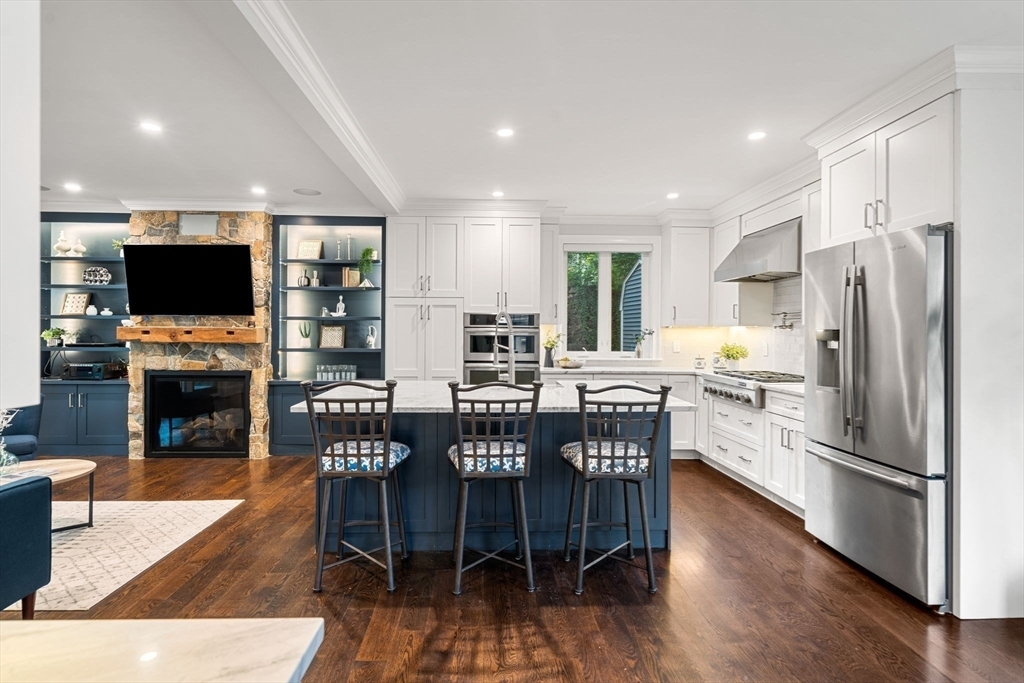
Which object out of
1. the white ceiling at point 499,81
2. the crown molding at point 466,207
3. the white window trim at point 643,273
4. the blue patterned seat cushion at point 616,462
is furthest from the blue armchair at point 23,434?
the white window trim at point 643,273

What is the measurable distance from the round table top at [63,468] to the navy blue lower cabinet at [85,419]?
2370 mm

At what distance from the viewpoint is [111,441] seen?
590cm

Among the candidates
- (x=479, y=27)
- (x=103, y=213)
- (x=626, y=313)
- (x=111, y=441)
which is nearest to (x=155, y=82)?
(x=479, y=27)

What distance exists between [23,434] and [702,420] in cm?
596

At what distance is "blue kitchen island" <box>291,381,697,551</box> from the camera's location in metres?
3.30

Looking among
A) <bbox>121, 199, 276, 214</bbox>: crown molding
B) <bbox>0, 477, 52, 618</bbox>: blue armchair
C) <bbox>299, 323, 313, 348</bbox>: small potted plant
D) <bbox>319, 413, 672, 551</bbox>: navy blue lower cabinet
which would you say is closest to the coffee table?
<bbox>0, 477, 52, 618</bbox>: blue armchair

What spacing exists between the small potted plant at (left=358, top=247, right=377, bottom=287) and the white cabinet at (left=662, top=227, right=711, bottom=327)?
3236 mm

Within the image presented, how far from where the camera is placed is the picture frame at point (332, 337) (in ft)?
20.3

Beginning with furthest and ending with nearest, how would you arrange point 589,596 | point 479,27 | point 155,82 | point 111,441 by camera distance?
point 111,441 < point 155,82 < point 589,596 < point 479,27

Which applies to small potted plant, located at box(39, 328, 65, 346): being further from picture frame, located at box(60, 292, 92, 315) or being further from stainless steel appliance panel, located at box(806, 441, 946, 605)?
stainless steel appliance panel, located at box(806, 441, 946, 605)

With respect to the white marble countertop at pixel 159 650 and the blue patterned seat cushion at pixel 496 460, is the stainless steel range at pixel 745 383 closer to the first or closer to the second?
the blue patterned seat cushion at pixel 496 460

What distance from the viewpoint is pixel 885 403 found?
2842 millimetres

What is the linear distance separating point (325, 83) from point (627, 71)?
1.56 m

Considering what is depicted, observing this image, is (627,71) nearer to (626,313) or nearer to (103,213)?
(626,313)
